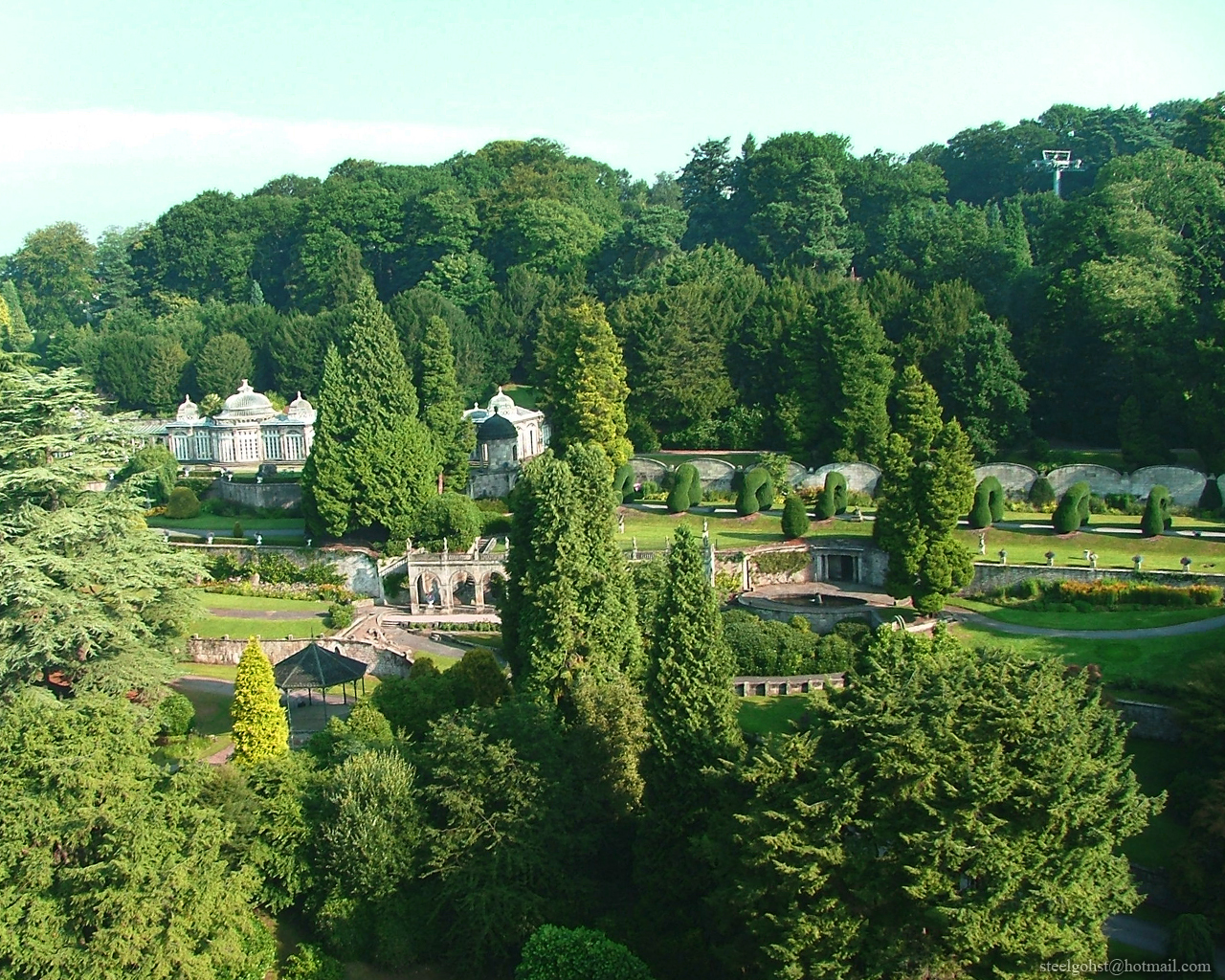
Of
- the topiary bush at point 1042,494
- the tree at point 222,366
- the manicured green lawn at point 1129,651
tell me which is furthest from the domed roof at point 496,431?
the tree at point 222,366

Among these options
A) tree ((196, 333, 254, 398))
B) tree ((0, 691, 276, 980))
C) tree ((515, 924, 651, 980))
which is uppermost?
tree ((196, 333, 254, 398))

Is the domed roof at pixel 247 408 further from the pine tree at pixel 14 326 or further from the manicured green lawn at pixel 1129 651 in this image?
the manicured green lawn at pixel 1129 651

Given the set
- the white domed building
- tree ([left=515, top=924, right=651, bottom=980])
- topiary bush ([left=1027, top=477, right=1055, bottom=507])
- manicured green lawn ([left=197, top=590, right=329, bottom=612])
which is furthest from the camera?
the white domed building

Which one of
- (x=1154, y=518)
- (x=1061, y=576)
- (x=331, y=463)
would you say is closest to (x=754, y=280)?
(x=331, y=463)

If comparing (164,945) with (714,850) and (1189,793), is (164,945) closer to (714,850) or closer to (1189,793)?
(714,850)

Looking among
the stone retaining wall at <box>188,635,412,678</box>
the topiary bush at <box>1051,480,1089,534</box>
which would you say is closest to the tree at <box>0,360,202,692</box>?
the stone retaining wall at <box>188,635,412,678</box>

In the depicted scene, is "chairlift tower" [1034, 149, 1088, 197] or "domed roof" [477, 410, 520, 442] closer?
"domed roof" [477, 410, 520, 442]

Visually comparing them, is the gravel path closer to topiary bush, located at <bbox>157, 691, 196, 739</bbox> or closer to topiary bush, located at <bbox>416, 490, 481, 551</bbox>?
topiary bush, located at <bbox>416, 490, 481, 551</bbox>
